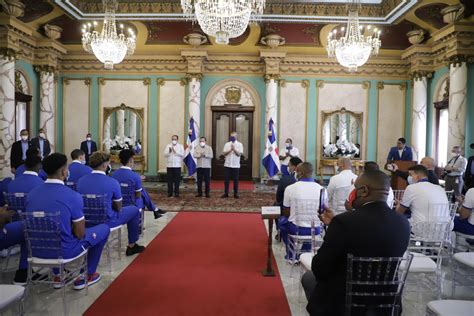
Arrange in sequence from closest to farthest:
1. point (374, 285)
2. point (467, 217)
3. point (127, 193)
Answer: point (374, 285) → point (467, 217) → point (127, 193)

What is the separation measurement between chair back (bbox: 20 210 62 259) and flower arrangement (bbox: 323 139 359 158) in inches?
432

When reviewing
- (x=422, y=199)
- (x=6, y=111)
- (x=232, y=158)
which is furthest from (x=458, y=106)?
(x=6, y=111)

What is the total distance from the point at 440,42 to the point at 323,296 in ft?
36.7

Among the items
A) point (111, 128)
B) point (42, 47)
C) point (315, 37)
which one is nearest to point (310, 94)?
point (315, 37)

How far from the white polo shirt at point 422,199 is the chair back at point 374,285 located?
2.30 m

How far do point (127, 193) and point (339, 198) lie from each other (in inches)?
115

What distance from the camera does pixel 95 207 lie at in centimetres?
451

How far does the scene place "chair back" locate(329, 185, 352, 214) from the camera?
5.36m

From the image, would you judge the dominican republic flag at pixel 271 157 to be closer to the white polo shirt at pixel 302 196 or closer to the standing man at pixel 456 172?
the standing man at pixel 456 172

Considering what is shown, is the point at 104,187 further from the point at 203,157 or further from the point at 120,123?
the point at 120,123

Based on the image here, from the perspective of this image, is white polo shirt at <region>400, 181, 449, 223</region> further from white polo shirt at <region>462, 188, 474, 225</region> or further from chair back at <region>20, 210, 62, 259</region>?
chair back at <region>20, 210, 62, 259</region>

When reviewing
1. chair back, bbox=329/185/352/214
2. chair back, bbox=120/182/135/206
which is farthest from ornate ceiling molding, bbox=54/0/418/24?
chair back, bbox=329/185/352/214

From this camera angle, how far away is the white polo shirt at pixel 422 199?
4.48m

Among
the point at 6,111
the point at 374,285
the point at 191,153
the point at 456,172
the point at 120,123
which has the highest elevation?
the point at 6,111
